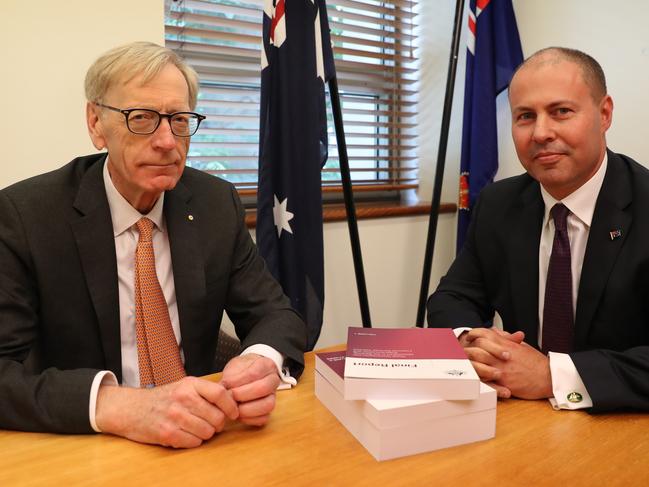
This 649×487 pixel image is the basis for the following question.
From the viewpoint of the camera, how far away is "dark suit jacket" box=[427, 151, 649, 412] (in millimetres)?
1171

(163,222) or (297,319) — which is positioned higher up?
(163,222)

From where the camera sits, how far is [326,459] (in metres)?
0.94

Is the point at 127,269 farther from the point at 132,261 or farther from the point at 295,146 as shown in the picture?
the point at 295,146

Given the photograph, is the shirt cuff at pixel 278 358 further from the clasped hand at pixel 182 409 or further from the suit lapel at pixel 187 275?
the suit lapel at pixel 187 275

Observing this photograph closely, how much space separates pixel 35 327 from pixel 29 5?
1.10 meters

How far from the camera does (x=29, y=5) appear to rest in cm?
181

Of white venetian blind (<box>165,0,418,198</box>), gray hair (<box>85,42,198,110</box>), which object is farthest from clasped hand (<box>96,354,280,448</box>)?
white venetian blind (<box>165,0,418,198</box>)

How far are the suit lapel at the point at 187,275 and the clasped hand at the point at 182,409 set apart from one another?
439 mm

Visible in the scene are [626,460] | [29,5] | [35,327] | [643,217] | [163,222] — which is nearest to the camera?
[626,460]

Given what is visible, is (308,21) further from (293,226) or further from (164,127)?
(164,127)

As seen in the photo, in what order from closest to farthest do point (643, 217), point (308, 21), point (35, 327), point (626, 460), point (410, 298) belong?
point (626, 460) → point (35, 327) → point (643, 217) → point (308, 21) → point (410, 298)

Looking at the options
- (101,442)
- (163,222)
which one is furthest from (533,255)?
(101,442)

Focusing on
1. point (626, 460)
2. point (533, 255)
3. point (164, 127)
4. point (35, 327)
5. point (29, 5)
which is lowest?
point (626, 460)

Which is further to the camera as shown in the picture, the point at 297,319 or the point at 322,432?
the point at 297,319
